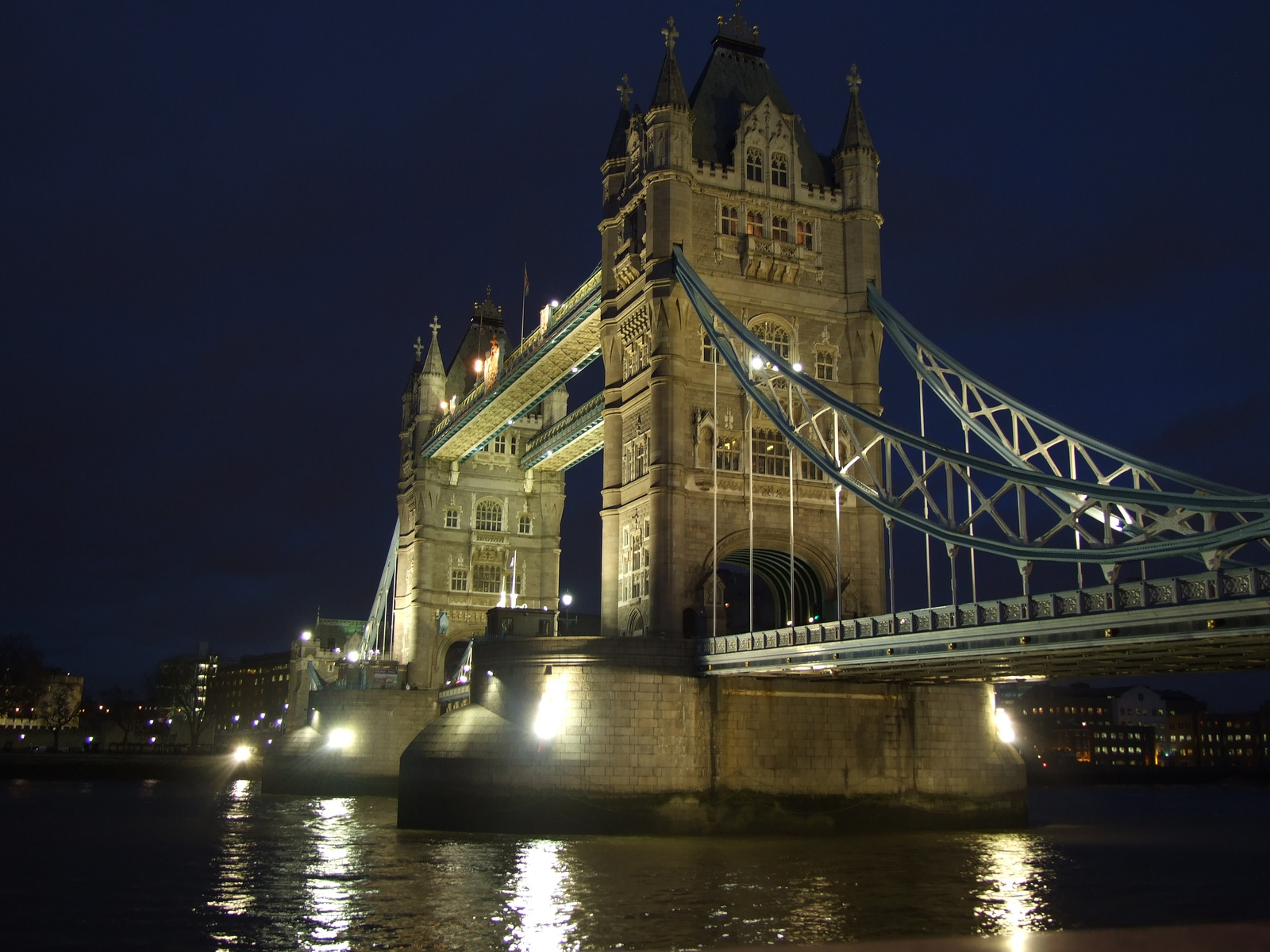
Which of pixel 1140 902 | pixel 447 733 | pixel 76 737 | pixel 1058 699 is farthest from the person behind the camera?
pixel 1058 699

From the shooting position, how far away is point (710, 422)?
39.7 meters

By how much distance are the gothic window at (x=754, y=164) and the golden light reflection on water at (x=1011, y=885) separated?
2290cm

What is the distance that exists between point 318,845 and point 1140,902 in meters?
21.4

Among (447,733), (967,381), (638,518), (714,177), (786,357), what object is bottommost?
(447,733)

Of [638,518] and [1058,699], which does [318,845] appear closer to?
[638,518]

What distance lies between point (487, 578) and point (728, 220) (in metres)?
33.8

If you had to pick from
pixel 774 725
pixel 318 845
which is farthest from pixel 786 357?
pixel 318 845

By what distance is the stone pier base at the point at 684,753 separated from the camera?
111 feet

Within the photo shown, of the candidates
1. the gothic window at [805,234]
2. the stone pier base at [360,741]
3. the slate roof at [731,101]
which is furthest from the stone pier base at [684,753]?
the stone pier base at [360,741]

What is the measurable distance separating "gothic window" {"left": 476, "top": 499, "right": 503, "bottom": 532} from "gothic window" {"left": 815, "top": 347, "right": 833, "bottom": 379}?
32.9m

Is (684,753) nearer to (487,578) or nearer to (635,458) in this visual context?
(635,458)

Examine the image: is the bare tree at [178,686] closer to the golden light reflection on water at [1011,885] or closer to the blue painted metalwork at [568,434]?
the blue painted metalwork at [568,434]

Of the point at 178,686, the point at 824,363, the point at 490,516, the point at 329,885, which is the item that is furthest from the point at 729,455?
the point at 178,686

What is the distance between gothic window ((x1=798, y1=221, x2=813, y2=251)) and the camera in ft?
141
